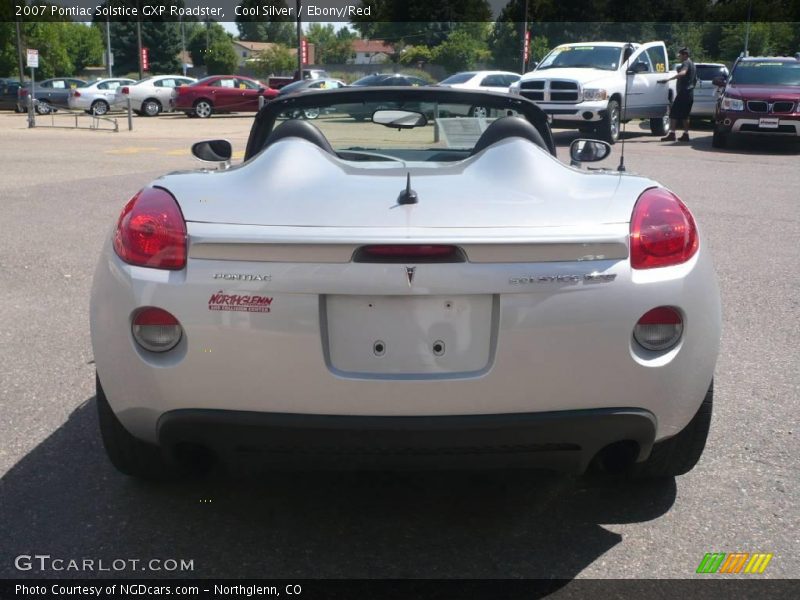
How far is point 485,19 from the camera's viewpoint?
8425cm

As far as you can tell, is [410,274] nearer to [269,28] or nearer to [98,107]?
[98,107]

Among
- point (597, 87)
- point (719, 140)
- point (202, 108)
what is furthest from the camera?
point (202, 108)

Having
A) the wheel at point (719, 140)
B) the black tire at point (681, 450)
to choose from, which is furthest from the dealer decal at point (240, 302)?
the wheel at point (719, 140)

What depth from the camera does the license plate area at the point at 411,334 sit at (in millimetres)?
2590

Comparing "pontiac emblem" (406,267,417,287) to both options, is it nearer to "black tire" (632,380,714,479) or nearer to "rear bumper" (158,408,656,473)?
"rear bumper" (158,408,656,473)

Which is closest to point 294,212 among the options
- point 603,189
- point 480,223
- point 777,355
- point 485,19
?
point 480,223

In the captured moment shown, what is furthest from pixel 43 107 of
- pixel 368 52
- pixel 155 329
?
pixel 368 52

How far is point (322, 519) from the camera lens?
3.11 m

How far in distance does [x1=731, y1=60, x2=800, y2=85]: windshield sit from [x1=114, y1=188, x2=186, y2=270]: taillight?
1796 centimetres

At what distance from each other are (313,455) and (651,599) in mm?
1033

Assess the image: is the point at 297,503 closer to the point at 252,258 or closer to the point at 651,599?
the point at 252,258

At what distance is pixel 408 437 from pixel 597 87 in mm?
17483

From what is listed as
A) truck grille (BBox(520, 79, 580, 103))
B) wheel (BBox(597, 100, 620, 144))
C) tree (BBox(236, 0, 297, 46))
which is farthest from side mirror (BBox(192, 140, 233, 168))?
tree (BBox(236, 0, 297, 46))

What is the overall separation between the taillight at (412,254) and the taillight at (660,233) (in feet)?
1.76
